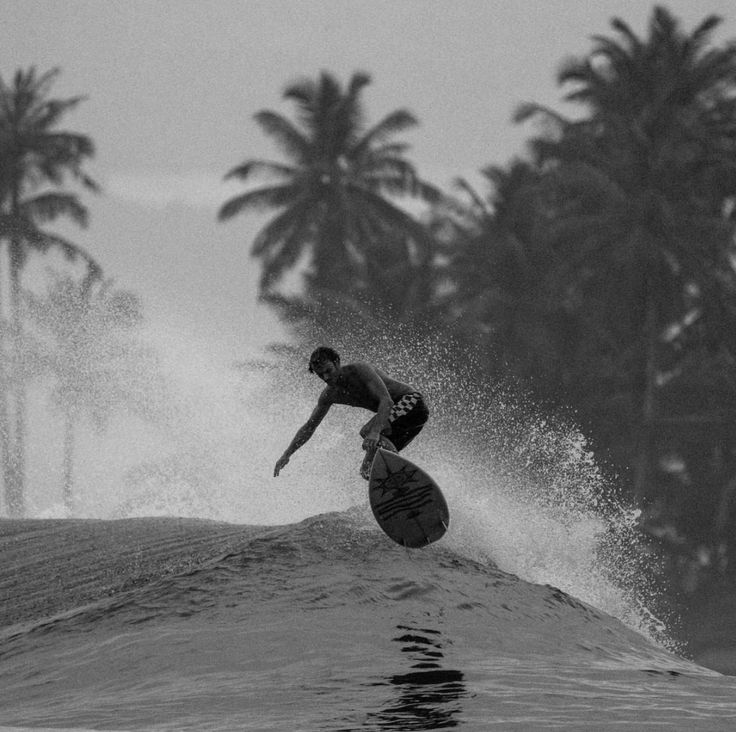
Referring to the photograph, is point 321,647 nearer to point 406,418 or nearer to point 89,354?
point 406,418

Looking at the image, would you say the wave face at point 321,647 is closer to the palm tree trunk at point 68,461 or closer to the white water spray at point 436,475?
the white water spray at point 436,475

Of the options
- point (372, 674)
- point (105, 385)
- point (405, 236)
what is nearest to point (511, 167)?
point (405, 236)

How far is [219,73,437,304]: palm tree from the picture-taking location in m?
48.1

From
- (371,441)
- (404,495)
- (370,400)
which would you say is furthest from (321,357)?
(404,495)

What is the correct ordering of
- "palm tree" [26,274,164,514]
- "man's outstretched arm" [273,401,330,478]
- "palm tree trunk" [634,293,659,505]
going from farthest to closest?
1. "palm tree trunk" [634,293,659,505]
2. "palm tree" [26,274,164,514]
3. "man's outstretched arm" [273,401,330,478]

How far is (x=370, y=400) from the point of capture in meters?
10.3

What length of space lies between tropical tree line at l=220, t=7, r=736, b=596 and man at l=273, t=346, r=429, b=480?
30.5m

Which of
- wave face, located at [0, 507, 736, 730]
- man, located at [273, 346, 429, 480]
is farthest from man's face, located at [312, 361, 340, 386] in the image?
wave face, located at [0, 507, 736, 730]

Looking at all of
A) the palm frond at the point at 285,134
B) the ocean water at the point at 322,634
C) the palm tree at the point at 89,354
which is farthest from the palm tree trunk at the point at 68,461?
the ocean water at the point at 322,634

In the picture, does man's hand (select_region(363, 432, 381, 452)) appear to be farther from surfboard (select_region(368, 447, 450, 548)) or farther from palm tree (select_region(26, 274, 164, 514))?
palm tree (select_region(26, 274, 164, 514))

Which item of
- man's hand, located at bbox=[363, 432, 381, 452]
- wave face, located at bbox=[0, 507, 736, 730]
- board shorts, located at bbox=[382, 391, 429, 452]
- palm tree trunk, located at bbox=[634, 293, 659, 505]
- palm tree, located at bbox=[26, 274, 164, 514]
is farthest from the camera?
palm tree trunk, located at bbox=[634, 293, 659, 505]

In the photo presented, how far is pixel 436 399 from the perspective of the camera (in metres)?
39.8

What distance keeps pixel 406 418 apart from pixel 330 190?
1551 inches

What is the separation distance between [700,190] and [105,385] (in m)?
21.2
